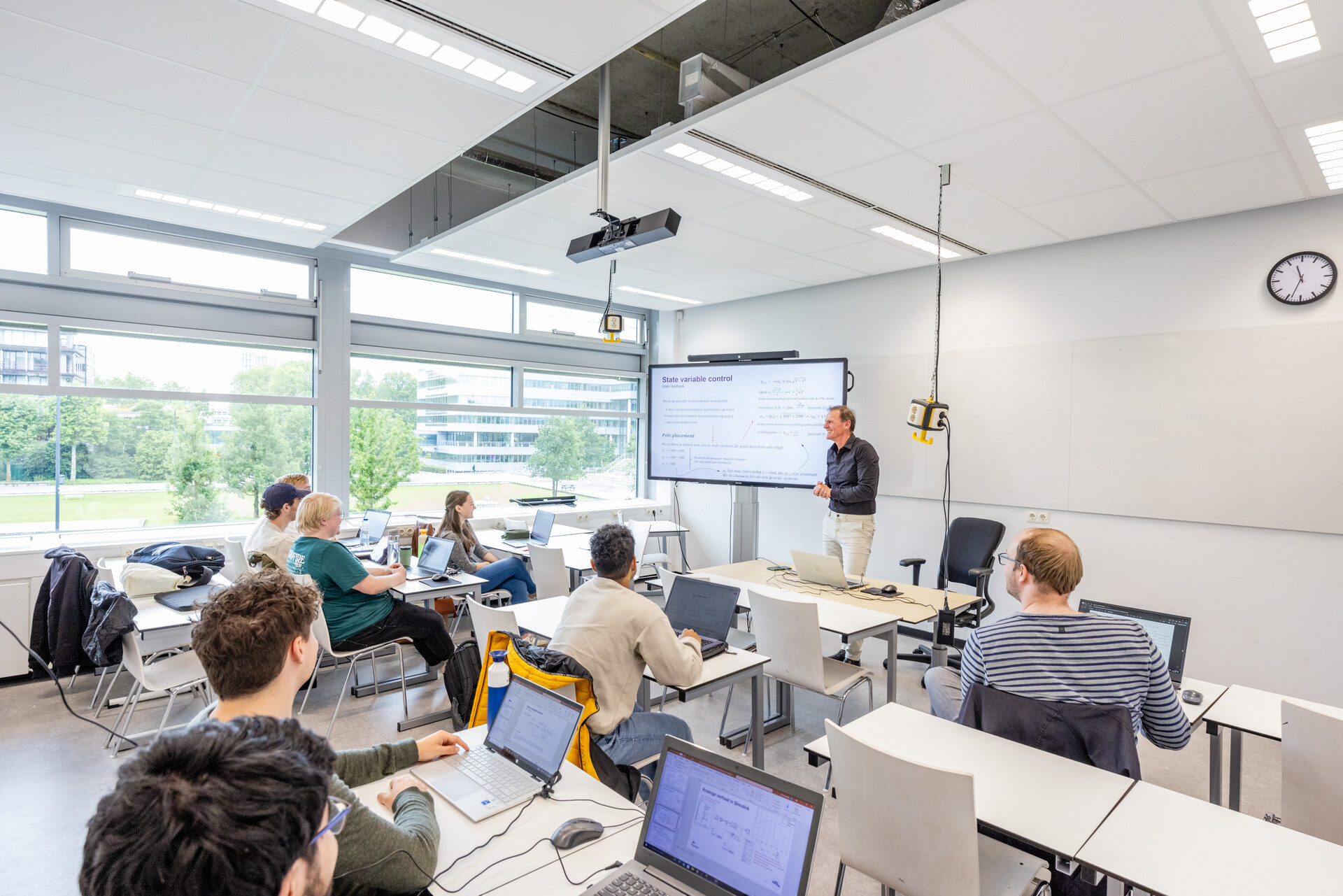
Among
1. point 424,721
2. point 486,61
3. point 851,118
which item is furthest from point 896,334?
point 424,721

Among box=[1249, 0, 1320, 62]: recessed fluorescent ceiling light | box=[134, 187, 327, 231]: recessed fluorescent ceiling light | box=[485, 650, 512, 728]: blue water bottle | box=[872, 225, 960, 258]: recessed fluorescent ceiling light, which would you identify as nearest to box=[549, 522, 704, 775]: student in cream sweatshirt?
box=[485, 650, 512, 728]: blue water bottle

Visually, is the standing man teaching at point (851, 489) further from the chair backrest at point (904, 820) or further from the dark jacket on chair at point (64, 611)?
the dark jacket on chair at point (64, 611)

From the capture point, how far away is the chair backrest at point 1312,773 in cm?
174

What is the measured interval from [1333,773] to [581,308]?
674cm

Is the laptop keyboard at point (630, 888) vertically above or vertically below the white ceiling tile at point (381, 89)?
below

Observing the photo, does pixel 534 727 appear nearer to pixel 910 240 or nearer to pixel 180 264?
pixel 910 240

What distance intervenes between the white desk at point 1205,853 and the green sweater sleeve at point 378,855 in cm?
140

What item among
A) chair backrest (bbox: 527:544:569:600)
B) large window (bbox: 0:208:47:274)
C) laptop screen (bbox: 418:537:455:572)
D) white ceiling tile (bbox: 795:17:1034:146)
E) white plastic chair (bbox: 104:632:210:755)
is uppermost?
white ceiling tile (bbox: 795:17:1034:146)

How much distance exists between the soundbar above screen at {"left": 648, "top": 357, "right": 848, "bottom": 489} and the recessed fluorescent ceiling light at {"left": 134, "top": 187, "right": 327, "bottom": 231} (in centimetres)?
306

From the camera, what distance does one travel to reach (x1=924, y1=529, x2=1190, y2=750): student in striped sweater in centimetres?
189

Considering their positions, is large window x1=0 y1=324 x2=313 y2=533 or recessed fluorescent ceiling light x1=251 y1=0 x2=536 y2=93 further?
large window x1=0 y1=324 x2=313 y2=533

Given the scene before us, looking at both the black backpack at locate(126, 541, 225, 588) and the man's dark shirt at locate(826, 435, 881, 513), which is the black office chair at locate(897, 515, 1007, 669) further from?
the black backpack at locate(126, 541, 225, 588)

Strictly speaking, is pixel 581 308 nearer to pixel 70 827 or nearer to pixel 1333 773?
pixel 70 827

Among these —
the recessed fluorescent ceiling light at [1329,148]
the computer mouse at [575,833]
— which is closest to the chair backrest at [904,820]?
the computer mouse at [575,833]
